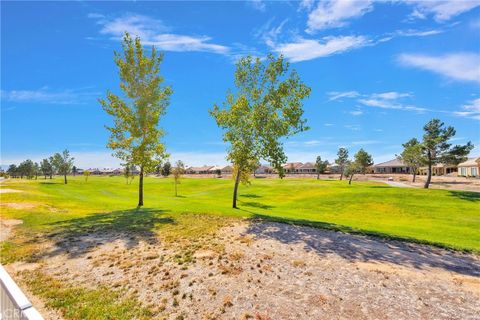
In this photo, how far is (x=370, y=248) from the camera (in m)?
14.5

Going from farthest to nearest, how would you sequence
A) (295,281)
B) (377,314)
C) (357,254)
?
(357,254)
(295,281)
(377,314)

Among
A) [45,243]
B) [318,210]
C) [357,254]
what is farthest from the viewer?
[318,210]

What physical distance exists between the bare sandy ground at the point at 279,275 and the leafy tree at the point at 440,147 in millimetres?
49033

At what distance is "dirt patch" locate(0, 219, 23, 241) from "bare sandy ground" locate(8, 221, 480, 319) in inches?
198

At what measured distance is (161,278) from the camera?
1078 centimetres

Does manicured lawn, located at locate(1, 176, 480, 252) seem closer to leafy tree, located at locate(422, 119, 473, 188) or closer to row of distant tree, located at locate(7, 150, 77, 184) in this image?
leafy tree, located at locate(422, 119, 473, 188)

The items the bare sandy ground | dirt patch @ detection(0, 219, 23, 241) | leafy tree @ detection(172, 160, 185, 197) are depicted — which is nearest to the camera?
the bare sandy ground

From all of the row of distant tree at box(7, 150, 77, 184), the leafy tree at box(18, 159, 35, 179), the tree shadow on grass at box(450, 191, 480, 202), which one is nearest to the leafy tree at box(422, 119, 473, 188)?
the tree shadow on grass at box(450, 191, 480, 202)

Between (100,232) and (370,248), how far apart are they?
16.7 m

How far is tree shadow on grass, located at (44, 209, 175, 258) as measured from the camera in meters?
15.2

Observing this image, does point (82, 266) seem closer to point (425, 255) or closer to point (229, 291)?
point (229, 291)

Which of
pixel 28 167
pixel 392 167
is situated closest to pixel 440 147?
pixel 392 167

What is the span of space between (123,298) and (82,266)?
4384 millimetres

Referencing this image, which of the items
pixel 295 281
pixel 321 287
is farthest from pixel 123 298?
pixel 321 287
